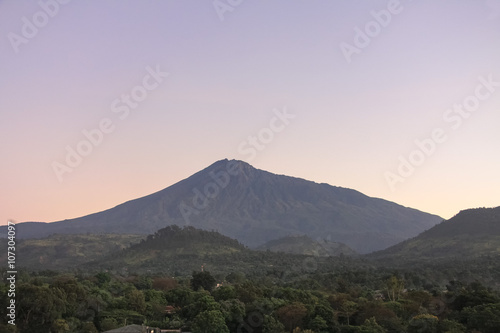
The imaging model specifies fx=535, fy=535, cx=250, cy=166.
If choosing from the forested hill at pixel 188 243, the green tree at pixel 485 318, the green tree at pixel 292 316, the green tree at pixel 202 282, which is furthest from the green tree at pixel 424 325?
the forested hill at pixel 188 243

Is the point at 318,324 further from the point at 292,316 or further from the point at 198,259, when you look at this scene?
the point at 198,259

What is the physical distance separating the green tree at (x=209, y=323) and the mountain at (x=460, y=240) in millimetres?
102809

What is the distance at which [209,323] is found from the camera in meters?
46.6

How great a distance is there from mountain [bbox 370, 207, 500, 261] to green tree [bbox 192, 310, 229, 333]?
4048 inches

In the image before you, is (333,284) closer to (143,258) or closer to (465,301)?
(465,301)

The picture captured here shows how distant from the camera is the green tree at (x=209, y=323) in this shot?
46.6 meters

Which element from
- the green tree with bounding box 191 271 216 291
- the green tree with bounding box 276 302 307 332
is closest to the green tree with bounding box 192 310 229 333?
the green tree with bounding box 276 302 307 332

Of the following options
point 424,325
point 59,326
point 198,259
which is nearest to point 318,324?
point 424,325

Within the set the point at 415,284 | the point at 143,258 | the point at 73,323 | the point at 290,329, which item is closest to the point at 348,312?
the point at 290,329

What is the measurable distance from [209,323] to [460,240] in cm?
13130

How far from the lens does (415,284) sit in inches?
3334

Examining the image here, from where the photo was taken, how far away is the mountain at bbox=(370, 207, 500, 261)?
469ft

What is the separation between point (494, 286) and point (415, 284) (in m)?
11.7

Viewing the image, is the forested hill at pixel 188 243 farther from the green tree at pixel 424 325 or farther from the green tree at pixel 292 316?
the green tree at pixel 424 325
